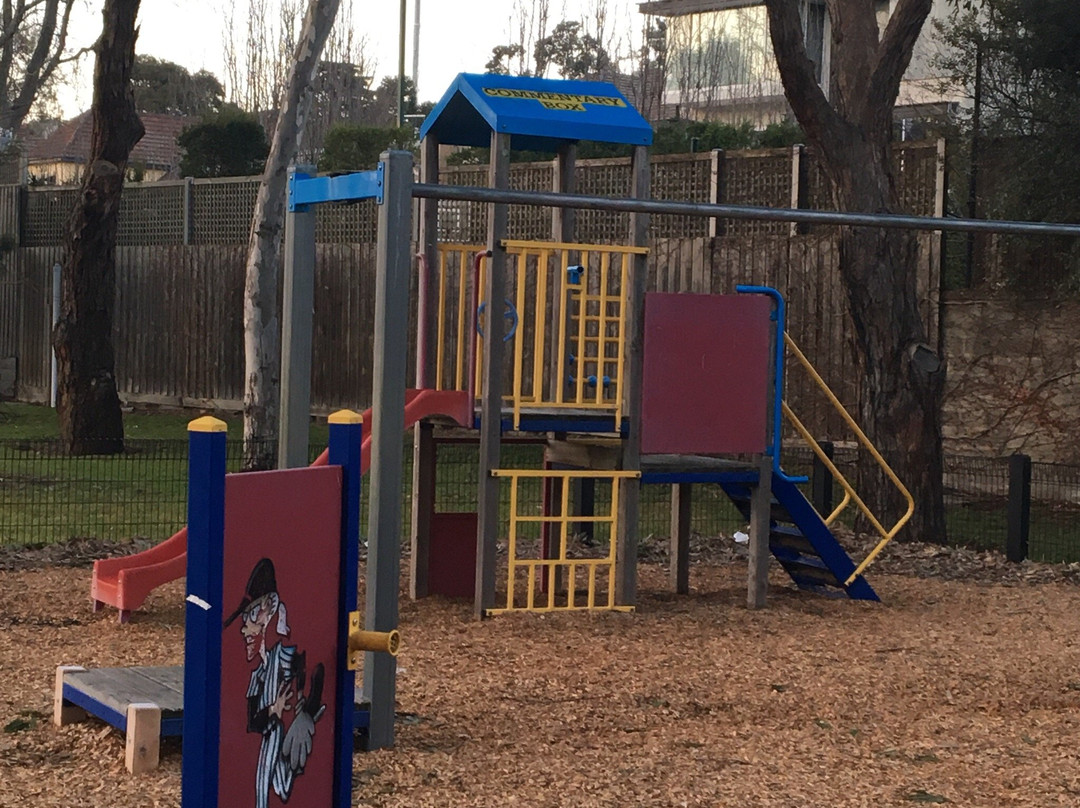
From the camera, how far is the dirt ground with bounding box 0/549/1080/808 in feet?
14.4

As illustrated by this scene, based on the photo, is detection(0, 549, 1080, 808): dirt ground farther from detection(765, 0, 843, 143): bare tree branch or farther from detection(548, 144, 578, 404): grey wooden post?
detection(765, 0, 843, 143): bare tree branch

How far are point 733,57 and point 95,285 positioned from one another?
2196cm

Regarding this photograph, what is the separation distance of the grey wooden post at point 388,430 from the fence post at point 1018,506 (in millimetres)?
5723

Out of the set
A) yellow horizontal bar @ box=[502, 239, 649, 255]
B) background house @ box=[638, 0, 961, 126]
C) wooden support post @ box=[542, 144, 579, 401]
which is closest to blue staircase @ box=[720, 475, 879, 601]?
wooden support post @ box=[542, 144, 579, 401]

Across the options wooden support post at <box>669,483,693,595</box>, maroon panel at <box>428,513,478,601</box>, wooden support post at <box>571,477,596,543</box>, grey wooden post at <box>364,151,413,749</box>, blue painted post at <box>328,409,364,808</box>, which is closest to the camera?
blue painted post at <box>328,409,364,808</box>

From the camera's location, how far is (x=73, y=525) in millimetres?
9883

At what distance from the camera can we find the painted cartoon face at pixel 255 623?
10.4 ft

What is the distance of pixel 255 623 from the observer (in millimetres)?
3211

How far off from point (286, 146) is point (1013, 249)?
6673mm

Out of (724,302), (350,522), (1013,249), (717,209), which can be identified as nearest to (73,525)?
(724,302)

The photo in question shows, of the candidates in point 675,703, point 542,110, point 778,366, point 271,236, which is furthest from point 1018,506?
point 271,236

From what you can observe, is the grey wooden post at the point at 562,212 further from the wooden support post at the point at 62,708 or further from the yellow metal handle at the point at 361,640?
the yellow metal handle at the point at 361,640

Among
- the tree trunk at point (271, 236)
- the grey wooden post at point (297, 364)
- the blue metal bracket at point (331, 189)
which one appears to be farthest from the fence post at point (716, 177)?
the grey wooden post at point (297, 364)

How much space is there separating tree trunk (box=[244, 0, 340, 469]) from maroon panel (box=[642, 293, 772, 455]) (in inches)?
193
